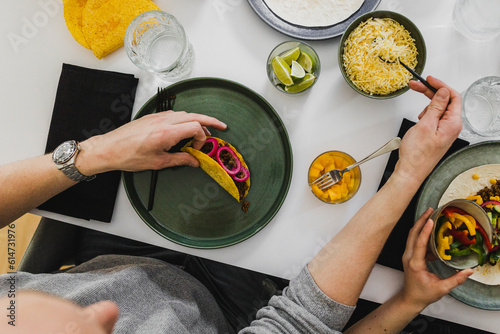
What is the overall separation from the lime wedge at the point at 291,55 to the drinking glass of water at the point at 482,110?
55 centimetres

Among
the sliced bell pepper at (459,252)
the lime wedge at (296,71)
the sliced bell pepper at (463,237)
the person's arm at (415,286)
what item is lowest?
the person's arm at (415,286)

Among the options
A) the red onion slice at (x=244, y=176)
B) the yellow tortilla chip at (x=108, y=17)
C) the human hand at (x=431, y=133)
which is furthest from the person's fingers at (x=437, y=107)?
the yellow tortilla chip at (x=108, y=17)

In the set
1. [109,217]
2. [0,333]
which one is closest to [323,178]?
[109,217]

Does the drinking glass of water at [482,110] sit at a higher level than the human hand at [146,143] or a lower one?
lower

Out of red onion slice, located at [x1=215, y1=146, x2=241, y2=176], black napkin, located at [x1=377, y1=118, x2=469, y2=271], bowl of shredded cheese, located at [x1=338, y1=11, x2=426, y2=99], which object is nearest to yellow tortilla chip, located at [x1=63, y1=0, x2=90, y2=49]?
red onion slice, located at [x1=215, y1=146, x2=241, y2=176]

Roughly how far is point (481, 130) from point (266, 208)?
74 centimetres

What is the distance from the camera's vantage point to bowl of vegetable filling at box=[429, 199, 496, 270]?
3.04 ft

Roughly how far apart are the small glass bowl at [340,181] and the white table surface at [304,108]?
4 centimetres

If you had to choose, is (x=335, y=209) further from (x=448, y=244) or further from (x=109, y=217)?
(x=109, y=217)

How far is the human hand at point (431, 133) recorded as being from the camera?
98 centimetres

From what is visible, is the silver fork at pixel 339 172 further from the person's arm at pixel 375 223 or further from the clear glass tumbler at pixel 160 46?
the clear glass tumbler at pixel 160 46

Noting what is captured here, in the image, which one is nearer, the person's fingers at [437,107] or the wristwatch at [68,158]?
the person's fingers at [437,107]

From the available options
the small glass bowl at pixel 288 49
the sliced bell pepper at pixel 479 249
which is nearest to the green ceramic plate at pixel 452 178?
the sliced bell pepper at pixel 479 249

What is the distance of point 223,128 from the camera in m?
1.09
